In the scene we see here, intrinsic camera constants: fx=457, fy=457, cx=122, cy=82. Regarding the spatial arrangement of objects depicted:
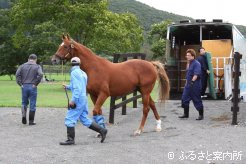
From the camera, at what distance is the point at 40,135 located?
10.2 metres

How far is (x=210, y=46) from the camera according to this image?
19078 mm

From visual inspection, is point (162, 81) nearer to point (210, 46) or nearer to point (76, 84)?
point (76, 84)

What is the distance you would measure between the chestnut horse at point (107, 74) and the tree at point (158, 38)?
47.7 m

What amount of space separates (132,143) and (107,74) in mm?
1931

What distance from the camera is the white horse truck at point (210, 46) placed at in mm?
17781

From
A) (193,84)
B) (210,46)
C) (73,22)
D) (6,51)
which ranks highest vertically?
(73,22)

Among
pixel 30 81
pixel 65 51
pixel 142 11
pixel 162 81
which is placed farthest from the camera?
pixel 142 11

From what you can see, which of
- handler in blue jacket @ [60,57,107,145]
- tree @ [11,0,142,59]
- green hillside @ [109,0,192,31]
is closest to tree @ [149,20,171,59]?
tree @ [11,0,142,59]

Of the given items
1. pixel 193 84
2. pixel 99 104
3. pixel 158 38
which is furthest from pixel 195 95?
pixel 158 38

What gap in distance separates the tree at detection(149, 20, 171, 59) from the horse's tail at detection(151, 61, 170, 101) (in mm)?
46907

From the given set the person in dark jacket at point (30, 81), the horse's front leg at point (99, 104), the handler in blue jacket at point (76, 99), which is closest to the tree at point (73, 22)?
the person in dark jacket at point (30, 81)

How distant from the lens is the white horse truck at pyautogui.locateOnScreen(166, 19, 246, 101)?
58.3ft

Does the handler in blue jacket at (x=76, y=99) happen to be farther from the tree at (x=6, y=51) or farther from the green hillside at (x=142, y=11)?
the green hillside at (x=142, y=11)

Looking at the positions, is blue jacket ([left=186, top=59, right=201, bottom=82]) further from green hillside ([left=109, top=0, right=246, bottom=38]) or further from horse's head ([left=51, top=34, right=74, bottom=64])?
green hillside ([left=109, top=0, right=246, bottom=38])
